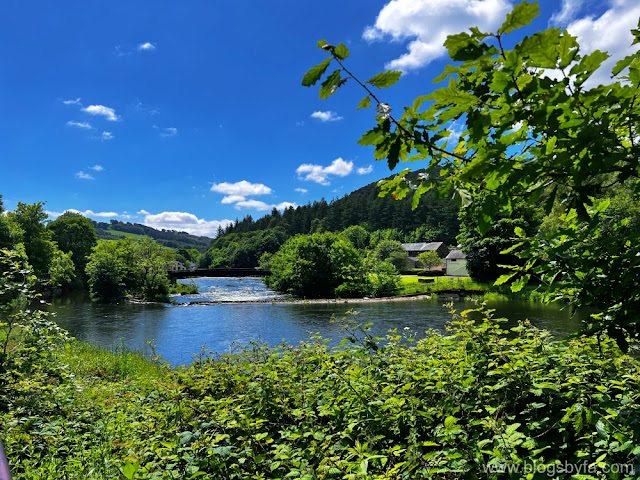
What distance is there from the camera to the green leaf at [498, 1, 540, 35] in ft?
4.51

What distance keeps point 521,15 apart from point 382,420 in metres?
2.75

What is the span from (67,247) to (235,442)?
77.1 m

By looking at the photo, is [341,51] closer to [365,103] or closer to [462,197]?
[365,103]

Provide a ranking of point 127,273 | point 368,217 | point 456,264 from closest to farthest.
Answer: point 127,273 < point 456,264 < point 368,217

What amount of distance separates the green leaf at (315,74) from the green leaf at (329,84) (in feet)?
0.12

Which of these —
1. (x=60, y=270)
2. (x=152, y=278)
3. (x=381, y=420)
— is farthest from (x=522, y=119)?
(x=60, y=270)

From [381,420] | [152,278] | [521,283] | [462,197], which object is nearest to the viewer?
[462,197]

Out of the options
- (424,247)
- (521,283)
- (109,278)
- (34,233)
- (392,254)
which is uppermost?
(34,233)

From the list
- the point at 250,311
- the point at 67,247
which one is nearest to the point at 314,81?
the point at 250,311

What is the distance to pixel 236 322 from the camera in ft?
77.0

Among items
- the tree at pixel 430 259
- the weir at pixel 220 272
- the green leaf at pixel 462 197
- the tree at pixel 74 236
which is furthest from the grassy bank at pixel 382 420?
the tree at pixel 74 236

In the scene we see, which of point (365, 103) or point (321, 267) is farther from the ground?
point (365, 103)

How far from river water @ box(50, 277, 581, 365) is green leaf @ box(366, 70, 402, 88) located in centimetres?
1250

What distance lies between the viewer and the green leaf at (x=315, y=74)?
5.01 feet
